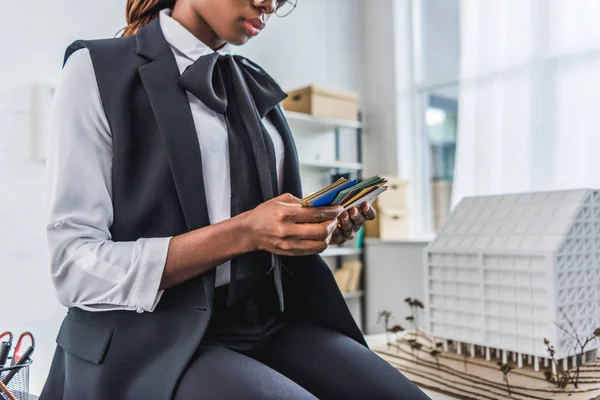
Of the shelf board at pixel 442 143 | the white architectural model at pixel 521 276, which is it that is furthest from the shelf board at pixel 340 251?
the white architectural model at pixel 521 276

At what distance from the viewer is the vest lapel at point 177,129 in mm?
774

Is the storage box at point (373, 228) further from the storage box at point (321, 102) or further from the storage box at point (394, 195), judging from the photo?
the storage box at point (321, 102)

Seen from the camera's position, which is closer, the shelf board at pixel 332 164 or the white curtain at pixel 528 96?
the white curtain at pixel 528 96

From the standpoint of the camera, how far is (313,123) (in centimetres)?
323

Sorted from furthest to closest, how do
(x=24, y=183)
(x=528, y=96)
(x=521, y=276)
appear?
(x=528, y=96) → (x=24, y=183) → (x=521, y=276)

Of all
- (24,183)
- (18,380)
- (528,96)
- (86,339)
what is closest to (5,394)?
(18,380)

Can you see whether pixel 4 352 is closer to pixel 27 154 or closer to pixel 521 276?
pixel 521 276

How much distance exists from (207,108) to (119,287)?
0.33m

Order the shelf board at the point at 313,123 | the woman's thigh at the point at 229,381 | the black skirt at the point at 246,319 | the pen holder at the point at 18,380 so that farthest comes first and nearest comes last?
the shelf board at the point at 313,123 < the pen holder at the point at 18,380 < the black skirt at the point at 246,319 < the woman's thigh at the point at 229,381

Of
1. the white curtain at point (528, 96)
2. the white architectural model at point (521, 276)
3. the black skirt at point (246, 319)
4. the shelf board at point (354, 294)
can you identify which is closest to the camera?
the black skirt at point (246, 319)

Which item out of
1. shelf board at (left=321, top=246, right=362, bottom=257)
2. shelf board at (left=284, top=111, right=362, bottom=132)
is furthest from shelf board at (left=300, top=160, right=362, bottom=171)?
shelf board at (left=321, top=246, right=362, bottom=257)

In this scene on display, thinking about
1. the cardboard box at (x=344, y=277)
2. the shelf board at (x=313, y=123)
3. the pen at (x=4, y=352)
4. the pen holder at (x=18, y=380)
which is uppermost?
the shelf board at (x=313, y=123)

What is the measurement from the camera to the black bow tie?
85 cm

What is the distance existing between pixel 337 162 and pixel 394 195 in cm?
40
